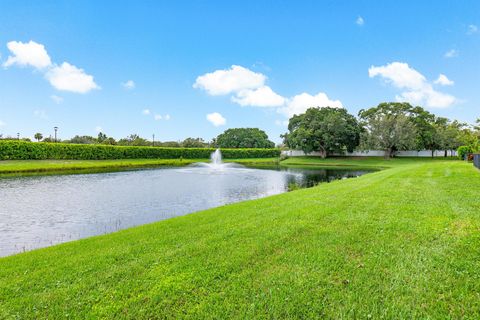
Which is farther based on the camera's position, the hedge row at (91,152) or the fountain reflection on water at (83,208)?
the hedge row at (91,152)

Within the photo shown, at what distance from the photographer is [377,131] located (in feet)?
147

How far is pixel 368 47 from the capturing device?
77.0 feet

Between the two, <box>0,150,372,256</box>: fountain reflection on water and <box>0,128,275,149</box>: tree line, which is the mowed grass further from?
<box>0,128,275,149</box>: tree line

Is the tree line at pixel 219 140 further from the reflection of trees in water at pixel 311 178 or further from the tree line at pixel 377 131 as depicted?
the reflection of trees in water at pixel 311 178

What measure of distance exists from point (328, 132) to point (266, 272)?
46.9m

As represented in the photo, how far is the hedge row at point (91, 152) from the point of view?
1187 inches

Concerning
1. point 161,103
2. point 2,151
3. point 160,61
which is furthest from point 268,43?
point 2,151

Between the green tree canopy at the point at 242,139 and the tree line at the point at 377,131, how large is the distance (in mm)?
29069

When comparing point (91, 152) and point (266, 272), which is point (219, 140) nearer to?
point (91, 152)

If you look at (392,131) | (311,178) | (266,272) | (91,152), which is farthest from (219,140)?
(266,272)

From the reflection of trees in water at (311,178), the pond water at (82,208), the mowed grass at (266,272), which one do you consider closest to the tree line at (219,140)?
the reflection of trees in water at (311,178)

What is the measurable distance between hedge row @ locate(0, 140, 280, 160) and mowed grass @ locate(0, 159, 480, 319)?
1299 inches

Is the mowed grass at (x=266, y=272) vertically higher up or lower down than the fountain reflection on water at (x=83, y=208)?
higher up

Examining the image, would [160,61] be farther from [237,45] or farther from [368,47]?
[368,47]
